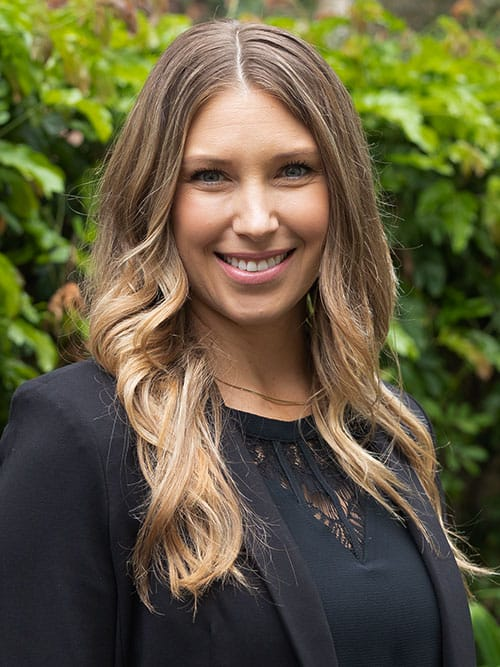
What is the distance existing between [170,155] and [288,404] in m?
0.60

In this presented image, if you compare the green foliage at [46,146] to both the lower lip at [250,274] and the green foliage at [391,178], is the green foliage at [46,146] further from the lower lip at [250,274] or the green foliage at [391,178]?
the lower lip at [250,274]

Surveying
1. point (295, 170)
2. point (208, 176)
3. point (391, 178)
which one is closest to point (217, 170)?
point (208, 176)

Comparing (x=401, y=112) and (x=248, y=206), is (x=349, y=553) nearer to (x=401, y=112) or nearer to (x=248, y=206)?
(x=248, y=206)

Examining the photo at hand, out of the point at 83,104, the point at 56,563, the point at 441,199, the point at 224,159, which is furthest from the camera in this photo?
the point at 441,199

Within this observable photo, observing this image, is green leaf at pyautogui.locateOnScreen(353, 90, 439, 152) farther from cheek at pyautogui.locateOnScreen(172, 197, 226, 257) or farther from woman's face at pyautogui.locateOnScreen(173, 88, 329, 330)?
cheek at pyautogui.locateOnScreen(172, 197, 226, 257)

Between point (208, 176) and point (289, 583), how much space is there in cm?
76

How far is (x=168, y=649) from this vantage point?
6.22 feet

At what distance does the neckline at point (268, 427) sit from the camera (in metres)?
2.20

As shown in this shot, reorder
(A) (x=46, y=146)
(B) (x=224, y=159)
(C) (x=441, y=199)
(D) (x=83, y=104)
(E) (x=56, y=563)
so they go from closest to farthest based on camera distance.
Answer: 1. (E) (x=56, y=563)
2. (B) (x=224, y=159)
3. (D) (x=83, y=104)
4. (A) (x=46, y=146)
5. (C) (x=441, y=199)

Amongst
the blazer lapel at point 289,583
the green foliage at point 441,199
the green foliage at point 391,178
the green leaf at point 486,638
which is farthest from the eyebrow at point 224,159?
the green leaf at point 486,638

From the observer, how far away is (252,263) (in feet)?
6.98

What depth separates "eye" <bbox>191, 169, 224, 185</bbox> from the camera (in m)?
2.09

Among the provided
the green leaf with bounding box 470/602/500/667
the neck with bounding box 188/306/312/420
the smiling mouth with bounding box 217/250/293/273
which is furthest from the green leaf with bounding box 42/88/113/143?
the green leaf with bounding box 470/602/500/667

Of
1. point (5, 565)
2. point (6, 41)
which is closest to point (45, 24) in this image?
point (6, 41)
